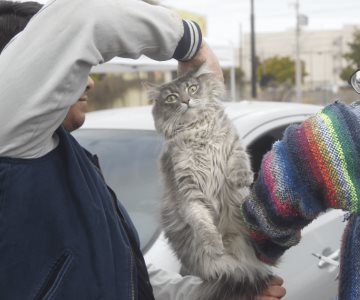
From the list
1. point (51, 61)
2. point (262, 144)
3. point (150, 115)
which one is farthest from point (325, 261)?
point (51, 61)

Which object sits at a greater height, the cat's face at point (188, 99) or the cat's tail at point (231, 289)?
the cat's face at point (188, 99)

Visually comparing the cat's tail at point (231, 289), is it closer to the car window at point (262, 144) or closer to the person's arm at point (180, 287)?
the person's arm at point (180, 287)

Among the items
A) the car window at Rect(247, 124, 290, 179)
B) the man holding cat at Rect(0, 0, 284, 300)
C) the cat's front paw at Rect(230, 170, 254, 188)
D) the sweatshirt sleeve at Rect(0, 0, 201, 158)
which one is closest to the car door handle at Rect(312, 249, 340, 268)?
the car window at Rect(247, 124, 290, 179)

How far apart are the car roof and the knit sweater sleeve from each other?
1486 millimetres

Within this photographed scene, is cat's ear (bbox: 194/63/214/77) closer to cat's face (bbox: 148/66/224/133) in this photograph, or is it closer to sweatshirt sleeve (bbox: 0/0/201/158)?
cat's face (bbox: 148/66/224/133)

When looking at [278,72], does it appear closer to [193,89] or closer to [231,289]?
[193,89]

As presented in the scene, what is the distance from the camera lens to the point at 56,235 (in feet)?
3.58

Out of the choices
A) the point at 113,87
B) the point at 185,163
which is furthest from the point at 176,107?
the point at 113,87

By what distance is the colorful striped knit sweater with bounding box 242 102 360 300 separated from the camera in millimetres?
1131

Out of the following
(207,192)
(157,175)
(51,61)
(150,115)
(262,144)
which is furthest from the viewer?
(150,115)

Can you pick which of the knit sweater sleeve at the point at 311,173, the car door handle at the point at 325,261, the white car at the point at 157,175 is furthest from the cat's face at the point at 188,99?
the car door handle at the point at 325,261

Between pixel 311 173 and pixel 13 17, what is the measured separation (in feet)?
2.63

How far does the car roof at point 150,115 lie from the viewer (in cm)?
286

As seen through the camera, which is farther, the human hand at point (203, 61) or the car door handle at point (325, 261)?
the car door handle at point (325, 261)
